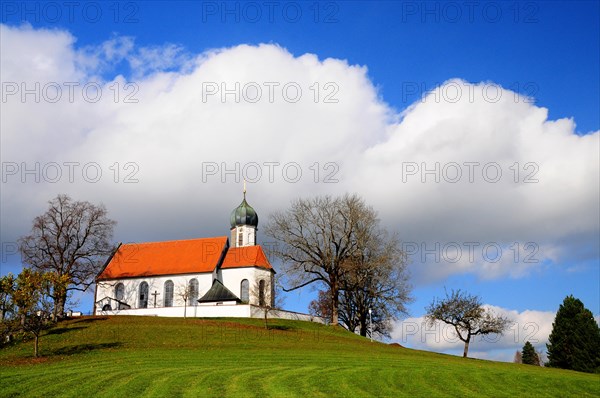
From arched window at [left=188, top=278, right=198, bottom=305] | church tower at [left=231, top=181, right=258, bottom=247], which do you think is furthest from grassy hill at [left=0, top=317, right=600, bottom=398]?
church tower at [left=231, top=181, right=258, bottom=247]

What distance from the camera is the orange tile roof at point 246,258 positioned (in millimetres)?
69375

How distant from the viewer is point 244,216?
258 ft

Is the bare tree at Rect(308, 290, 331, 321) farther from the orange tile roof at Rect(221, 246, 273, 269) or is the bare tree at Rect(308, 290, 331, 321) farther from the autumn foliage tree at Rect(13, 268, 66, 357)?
the autumn foliage tree at Rect(13, 268, 66, 357)

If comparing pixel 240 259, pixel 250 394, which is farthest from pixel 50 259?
pixel 250 394

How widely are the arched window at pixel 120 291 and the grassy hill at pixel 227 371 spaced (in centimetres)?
2662

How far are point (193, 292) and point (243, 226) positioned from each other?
42.5 feet

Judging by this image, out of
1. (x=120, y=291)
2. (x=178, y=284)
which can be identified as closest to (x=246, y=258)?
(x=178, y=284)

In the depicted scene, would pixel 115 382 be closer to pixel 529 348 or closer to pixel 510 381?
pixel 510 381

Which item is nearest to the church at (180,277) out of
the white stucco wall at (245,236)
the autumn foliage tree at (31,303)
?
the white stucco wall at (245,236)

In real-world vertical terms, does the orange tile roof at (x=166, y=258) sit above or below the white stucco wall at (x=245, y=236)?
below

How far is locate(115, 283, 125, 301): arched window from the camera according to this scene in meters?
71.9

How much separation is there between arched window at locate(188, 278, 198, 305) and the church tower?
995 cm

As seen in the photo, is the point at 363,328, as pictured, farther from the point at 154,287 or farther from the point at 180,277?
the point at 154,287

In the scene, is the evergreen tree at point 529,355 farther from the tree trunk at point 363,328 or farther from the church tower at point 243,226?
the church tower at point 243,226
